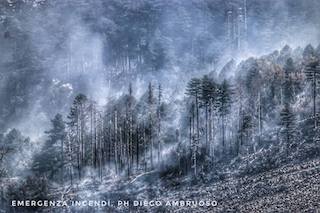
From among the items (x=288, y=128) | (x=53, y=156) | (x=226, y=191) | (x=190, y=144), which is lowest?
(x=226, y=191)

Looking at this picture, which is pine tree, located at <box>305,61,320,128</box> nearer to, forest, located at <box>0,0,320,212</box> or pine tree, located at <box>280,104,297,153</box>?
forest, located at <box>0,0,320,212</box>

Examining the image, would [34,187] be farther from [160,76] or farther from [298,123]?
[160,76]

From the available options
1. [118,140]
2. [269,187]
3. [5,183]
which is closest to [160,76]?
[118,140]

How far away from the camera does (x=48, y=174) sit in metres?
91.8

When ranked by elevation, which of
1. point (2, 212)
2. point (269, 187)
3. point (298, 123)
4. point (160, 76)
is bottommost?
point (2, 212)

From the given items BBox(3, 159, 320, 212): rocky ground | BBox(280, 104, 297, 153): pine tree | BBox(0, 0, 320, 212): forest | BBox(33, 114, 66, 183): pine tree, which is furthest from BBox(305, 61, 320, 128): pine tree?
BBox(33, 114, 66, 183): pine tree

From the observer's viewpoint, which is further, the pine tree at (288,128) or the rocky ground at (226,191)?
the pine tree at (288,128)

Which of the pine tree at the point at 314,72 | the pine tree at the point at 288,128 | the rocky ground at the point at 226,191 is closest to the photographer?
the rocky ground at the point at 226,191

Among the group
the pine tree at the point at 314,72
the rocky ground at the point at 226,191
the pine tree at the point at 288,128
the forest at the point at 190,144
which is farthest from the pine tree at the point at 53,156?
the pine tree at the point at 314,72

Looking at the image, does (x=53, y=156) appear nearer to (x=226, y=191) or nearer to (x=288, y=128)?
(x=226, y=191)

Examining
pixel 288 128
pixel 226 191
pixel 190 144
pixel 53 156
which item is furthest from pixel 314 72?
pixel 53 156

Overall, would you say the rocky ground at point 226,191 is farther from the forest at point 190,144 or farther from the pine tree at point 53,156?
the pine tree at point 53,156

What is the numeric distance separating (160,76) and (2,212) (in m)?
109

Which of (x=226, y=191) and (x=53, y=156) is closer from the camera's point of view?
(x=226, y=191)
